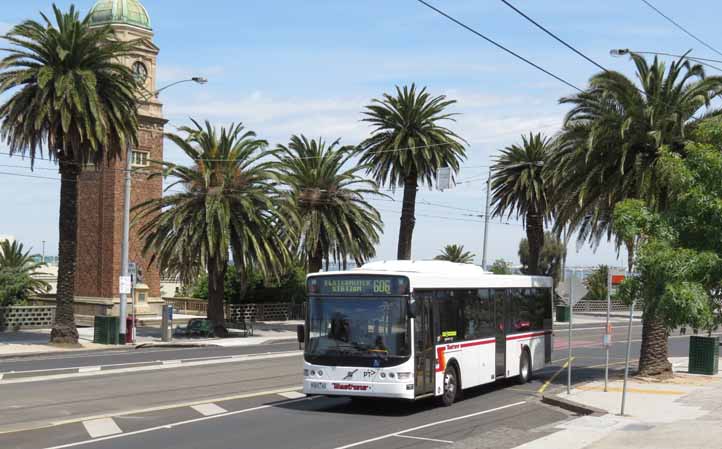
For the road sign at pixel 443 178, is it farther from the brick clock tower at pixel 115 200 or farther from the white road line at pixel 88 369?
the white road line at pixel 88 369

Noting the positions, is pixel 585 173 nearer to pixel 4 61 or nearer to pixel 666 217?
pixel 666 217

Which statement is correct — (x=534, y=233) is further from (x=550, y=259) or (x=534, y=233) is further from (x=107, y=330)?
(x=550, y=259)

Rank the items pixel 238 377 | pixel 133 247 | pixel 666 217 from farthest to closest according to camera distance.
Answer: pixel 133 247 < pixel 238 377 < pixel 666 217

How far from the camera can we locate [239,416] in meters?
16.8

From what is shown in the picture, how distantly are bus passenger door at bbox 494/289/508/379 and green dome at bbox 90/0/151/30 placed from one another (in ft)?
129

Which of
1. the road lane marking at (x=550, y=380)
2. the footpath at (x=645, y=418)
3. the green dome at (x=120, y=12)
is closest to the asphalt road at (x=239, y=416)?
the road lane marking at (x=550, y=380)

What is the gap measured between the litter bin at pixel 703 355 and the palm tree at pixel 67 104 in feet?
73.0

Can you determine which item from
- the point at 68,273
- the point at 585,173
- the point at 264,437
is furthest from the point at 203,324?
the point at 264,437

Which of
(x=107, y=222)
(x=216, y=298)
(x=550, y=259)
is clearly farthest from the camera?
(x=550, y=259)

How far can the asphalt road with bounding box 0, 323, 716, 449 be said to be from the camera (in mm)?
14156

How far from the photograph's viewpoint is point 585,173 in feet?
84.3

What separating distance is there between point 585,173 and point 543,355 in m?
5.17

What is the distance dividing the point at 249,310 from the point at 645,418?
4145 cm

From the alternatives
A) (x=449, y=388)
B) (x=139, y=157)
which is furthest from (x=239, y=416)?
(x=139, y=157)
